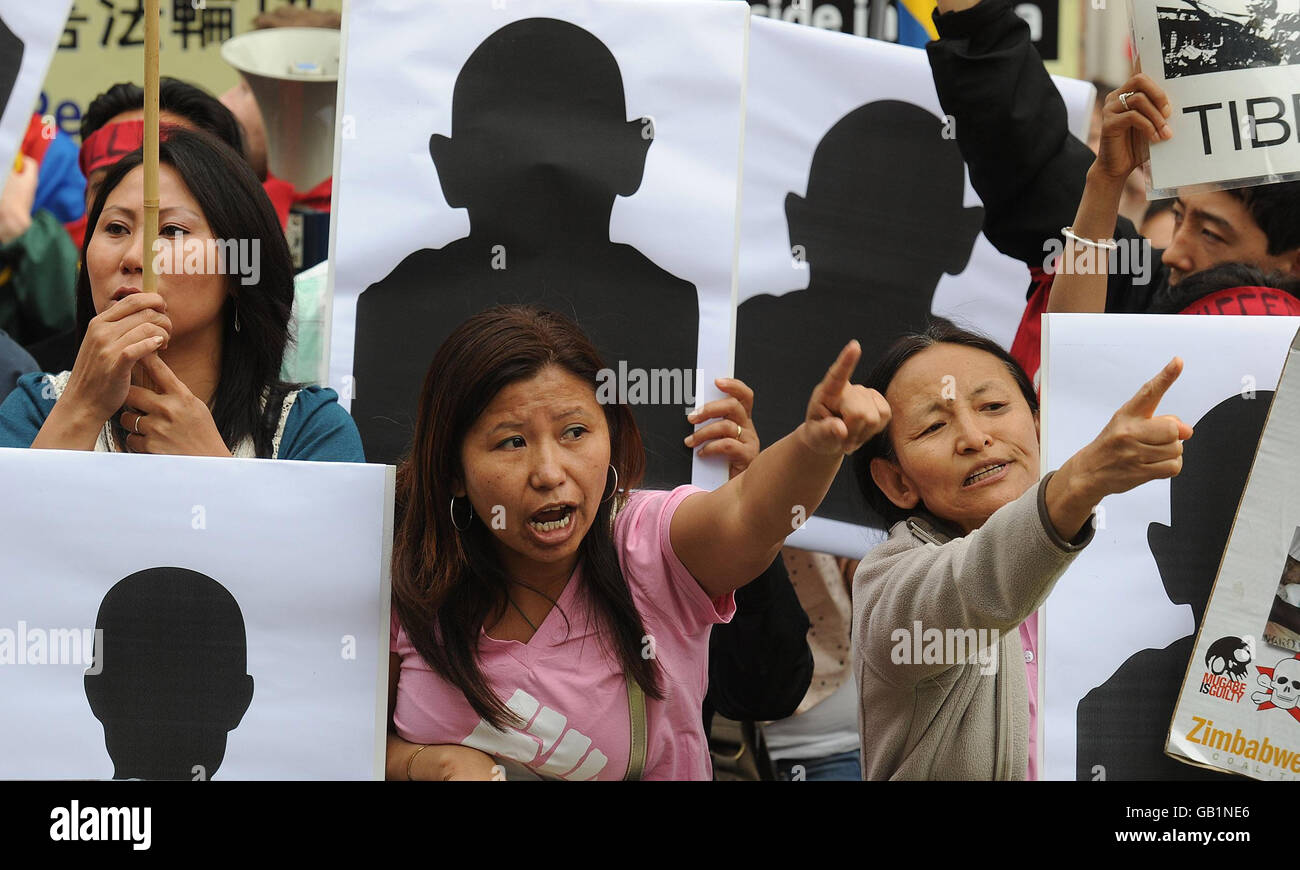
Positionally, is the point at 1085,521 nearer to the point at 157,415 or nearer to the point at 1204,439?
the point at 1204,439

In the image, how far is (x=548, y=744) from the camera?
6.74 ft

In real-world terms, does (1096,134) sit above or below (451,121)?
above

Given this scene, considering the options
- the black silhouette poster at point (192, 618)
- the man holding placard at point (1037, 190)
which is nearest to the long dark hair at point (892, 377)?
the man holding placard at point (1037, 190)

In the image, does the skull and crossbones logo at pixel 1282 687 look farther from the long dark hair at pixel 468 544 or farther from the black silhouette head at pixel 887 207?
the black silhouette head at pixel 887 207

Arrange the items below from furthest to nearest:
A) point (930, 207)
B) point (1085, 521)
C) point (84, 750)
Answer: point (930, 207) < point (84, 750) < point (1085, 521)

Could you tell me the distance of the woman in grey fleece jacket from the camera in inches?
73.2

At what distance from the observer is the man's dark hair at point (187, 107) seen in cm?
298

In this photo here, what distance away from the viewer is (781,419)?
283cm

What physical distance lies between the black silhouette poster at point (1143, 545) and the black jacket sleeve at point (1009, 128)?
49cm

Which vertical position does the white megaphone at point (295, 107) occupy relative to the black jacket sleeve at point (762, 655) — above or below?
above

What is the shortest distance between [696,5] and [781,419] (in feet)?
2.44

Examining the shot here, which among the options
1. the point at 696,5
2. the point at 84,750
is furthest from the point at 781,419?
the point at 84,750

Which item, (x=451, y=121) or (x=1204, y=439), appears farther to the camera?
(x=451, y=121)

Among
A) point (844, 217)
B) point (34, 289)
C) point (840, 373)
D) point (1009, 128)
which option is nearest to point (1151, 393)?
point (840, 373)
